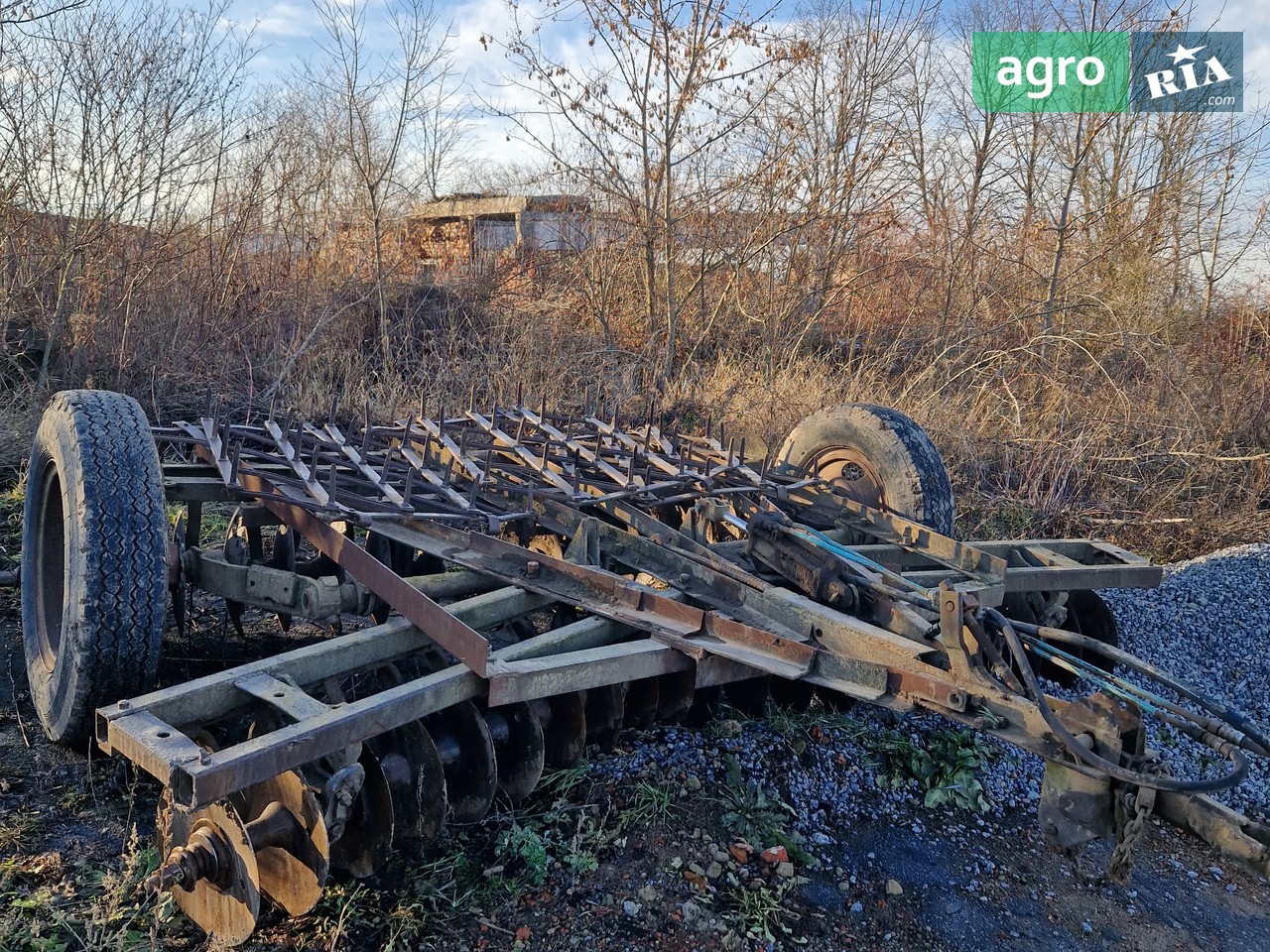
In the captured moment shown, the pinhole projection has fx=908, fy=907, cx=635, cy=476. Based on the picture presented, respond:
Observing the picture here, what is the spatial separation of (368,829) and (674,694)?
3.89 ft

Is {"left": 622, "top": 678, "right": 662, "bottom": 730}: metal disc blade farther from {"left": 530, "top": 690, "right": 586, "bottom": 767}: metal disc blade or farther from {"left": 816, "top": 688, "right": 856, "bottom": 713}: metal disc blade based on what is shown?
{"left": 816, "top": 688, "right": 856, "bottom": 713}: metal disc blade

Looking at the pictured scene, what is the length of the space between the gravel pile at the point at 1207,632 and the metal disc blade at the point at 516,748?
8.90 ft

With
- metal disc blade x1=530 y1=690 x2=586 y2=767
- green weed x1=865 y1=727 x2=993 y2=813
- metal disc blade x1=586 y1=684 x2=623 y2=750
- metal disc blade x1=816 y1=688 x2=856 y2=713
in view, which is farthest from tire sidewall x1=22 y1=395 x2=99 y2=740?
green weed x1=865 y1=727 x2=993 y2=813

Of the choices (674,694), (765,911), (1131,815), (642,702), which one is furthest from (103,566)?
(1131,815)

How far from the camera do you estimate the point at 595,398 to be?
793 centimetres

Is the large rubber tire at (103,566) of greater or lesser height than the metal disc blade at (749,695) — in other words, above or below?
above

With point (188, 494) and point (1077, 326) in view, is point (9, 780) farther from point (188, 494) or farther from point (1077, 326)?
point (1077, 326)

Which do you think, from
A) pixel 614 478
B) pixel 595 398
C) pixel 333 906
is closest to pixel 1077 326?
pixel 595 398

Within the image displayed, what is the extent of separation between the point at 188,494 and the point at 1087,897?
3464 mm

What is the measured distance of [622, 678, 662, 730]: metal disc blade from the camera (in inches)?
126

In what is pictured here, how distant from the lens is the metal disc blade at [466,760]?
2.64 metres

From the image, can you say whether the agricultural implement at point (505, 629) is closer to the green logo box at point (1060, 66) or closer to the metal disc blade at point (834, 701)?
the metal disc blade at point (834, 701)

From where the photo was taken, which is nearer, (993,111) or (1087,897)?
(1087,897)

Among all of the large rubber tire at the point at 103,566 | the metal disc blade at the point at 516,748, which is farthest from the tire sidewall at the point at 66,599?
the metal disc blade at the point at 516,748
